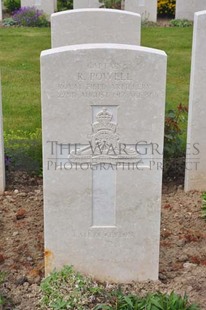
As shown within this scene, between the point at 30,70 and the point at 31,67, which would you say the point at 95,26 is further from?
the point at 31,67

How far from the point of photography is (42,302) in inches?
170

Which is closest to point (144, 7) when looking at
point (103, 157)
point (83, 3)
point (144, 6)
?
point (144, 6)

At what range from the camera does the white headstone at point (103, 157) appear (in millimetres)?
4281

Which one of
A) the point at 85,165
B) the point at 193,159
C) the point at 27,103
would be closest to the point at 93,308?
the point at 85,165

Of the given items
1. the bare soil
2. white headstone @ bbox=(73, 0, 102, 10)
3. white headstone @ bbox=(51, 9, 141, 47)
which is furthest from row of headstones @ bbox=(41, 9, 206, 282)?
white headstone @ bbox=(73, 0, 102, 10)

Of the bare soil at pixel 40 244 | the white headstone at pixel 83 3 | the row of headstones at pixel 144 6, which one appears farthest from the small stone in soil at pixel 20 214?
the white headstone at pixel 83 3

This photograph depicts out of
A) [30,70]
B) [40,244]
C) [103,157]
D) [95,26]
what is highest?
[95,26]

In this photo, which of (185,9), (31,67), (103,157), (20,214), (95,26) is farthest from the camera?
(185,9)

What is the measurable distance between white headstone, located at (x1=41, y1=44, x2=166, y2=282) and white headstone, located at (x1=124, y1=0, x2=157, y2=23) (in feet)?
47.1

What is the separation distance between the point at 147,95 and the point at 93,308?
155 cm

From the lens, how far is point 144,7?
60.0 feet

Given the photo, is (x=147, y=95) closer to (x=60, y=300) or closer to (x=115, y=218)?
(x=115, y=218)

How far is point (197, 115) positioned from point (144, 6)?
12.5 m

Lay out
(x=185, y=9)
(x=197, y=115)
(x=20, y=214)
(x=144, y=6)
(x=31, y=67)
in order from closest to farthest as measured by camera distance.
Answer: (x=20, y=214)
(x=197, y=115)
(x=31, y=67)
(x=144, y=6)
(x=185, y=9)
